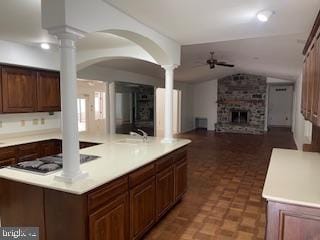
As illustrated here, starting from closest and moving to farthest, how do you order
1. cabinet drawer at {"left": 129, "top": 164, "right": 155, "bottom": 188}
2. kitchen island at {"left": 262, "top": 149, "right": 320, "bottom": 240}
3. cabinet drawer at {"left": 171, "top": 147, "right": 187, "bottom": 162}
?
kitchen island at {"left": 262, "top": 149, "right": 320, "bottom": 240} → cabinet drawer at {"left": 129, "top": 164, "right": 155, "bottom": 188} → cabinet drawer at {"left": 171, "top": 147, "right": 187, "bottom": 162}

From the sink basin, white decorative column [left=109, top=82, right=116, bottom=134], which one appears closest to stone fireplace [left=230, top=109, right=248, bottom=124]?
white decorative column [left=109, top=82, right=116, bottom=134]

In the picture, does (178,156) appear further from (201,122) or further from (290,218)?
(201,122)

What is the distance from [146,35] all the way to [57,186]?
179 cm

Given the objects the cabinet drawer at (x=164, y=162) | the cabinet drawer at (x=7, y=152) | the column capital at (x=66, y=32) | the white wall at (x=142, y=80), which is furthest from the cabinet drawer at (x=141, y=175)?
the white wall at (x=142, y=80)

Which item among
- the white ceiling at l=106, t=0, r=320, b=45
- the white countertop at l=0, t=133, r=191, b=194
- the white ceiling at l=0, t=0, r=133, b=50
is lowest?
the white countertop at l=0, t=133, r=191, b=194

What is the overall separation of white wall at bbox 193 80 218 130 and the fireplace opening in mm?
803

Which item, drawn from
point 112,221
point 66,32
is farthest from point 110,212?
point 66,32

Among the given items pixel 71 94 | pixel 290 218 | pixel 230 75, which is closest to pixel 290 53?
pixel 290 218

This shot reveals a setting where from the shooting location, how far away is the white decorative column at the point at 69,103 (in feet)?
6.02

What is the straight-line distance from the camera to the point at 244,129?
10930 millimetres

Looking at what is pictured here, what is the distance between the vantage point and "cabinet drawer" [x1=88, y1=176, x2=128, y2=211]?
5.89ft

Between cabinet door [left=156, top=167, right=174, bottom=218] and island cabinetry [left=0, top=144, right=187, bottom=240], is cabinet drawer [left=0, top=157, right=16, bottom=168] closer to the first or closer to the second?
island cabinetry [left=0, top=144, right=187, bottom=240]

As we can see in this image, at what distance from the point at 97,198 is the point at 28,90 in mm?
2711

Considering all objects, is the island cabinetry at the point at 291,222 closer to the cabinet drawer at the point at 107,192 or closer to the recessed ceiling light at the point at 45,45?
the cabinet drawer at the point at 107,192
